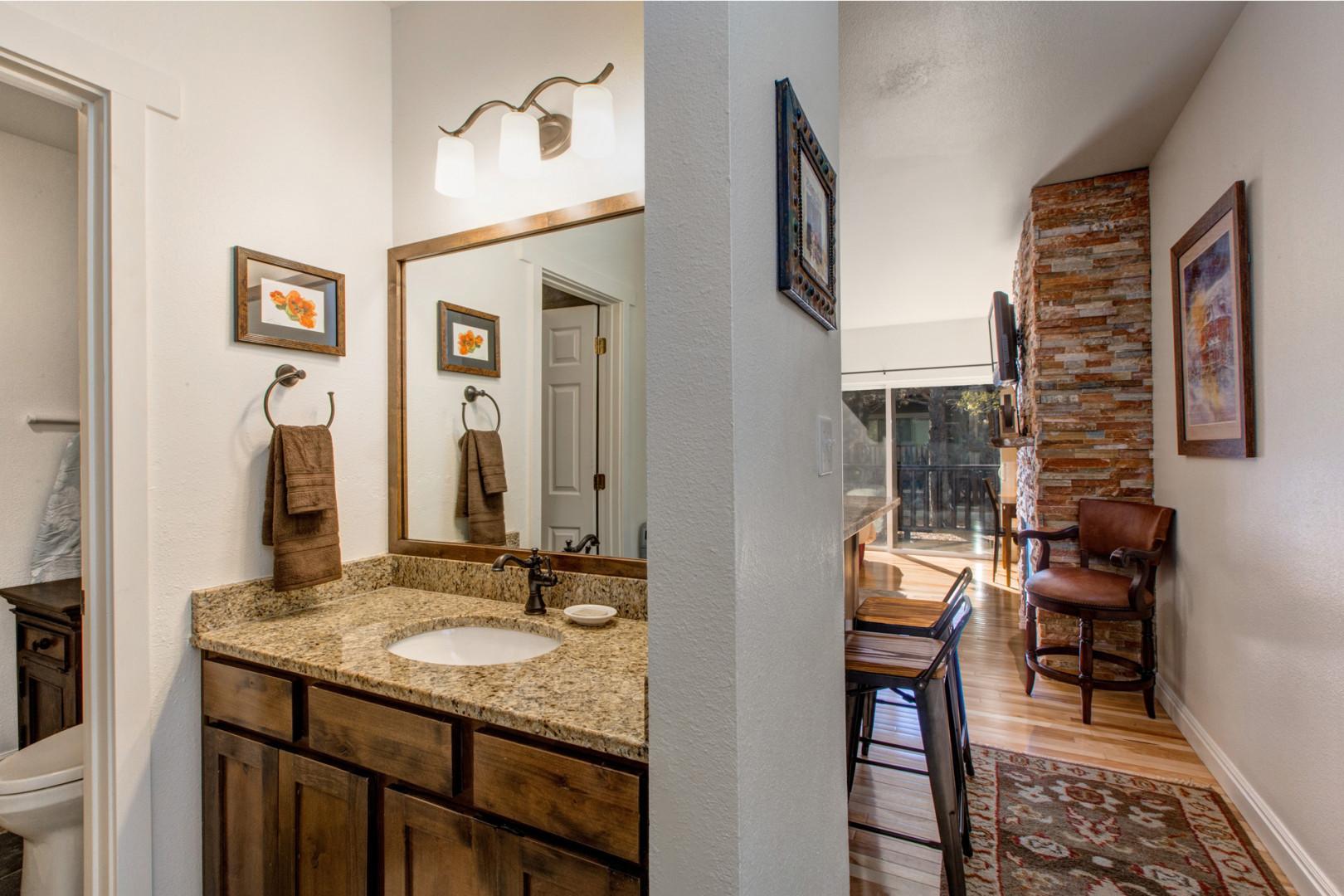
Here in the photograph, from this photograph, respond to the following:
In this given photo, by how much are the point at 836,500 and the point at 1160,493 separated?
2.56 m

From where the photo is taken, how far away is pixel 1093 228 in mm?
3189

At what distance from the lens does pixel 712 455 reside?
2.47ft

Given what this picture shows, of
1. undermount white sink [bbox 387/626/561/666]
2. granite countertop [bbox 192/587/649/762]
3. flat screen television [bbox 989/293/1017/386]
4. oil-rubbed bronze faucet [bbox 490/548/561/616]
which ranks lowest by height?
undermount white sink [bbox 387/626/561/666]

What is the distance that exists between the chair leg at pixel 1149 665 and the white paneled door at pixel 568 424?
271 centimetres

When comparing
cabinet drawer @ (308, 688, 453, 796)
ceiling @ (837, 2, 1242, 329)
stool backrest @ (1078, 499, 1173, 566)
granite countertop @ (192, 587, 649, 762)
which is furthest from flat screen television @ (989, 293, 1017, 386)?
cabinet drawer @ (308, 688, 453, 796)

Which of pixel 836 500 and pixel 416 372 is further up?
pixel 416 372

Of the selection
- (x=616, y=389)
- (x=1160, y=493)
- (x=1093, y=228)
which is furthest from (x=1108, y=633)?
(x=616, y=389)

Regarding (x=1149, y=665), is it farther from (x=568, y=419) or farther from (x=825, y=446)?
(x=568, y=419)

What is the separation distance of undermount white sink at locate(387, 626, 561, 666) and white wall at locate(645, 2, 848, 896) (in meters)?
0.75

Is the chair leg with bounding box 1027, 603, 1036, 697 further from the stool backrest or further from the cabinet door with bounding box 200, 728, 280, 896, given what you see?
the cabinet door with bounding box 200, 728, 280, 896

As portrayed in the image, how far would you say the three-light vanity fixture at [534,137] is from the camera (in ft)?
5.26

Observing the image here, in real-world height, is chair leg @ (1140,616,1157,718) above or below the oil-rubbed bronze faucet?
below

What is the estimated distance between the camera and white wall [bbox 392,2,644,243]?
5.42 ft

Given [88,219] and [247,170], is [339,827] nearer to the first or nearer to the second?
[88,219]
